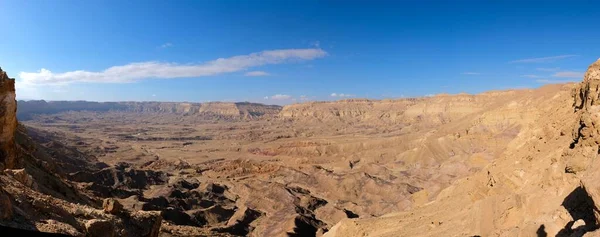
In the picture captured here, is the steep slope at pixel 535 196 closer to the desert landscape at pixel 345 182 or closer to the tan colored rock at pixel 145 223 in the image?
the desert landscape at pixel 345 182

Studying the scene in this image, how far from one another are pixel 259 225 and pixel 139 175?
3106 cm

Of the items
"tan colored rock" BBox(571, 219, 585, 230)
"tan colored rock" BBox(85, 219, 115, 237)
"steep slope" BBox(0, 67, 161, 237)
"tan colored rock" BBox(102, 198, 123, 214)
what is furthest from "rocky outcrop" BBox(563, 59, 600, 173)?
"tan colored rock" BBox(102, 198, 123, 214)

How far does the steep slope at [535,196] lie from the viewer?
15000 mm

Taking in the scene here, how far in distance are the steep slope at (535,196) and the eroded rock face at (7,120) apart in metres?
22.5

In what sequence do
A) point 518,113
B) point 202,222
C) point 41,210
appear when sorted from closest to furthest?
point 41,210, point 202,222, point 518,113

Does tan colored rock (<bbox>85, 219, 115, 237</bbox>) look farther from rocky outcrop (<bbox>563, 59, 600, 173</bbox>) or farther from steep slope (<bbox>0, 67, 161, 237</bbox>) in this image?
rocky outcrop (<bbox>563, 59, 600, 173</bbox>)

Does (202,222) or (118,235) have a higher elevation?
(118,235)

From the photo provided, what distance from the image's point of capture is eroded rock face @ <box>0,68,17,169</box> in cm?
1844

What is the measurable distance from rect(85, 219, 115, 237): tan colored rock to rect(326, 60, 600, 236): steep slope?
14430 mm

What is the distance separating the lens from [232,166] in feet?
291

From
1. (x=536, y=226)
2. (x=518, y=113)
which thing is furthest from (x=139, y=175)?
(x=518, y=113)

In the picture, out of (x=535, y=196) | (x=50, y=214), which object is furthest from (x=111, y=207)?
(x=535, y=196)

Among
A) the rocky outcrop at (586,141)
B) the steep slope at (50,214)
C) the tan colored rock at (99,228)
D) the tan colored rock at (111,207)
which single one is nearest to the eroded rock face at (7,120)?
the steep slope at (50,214)

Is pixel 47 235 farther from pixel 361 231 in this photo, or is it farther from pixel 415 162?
pixel 415 162
